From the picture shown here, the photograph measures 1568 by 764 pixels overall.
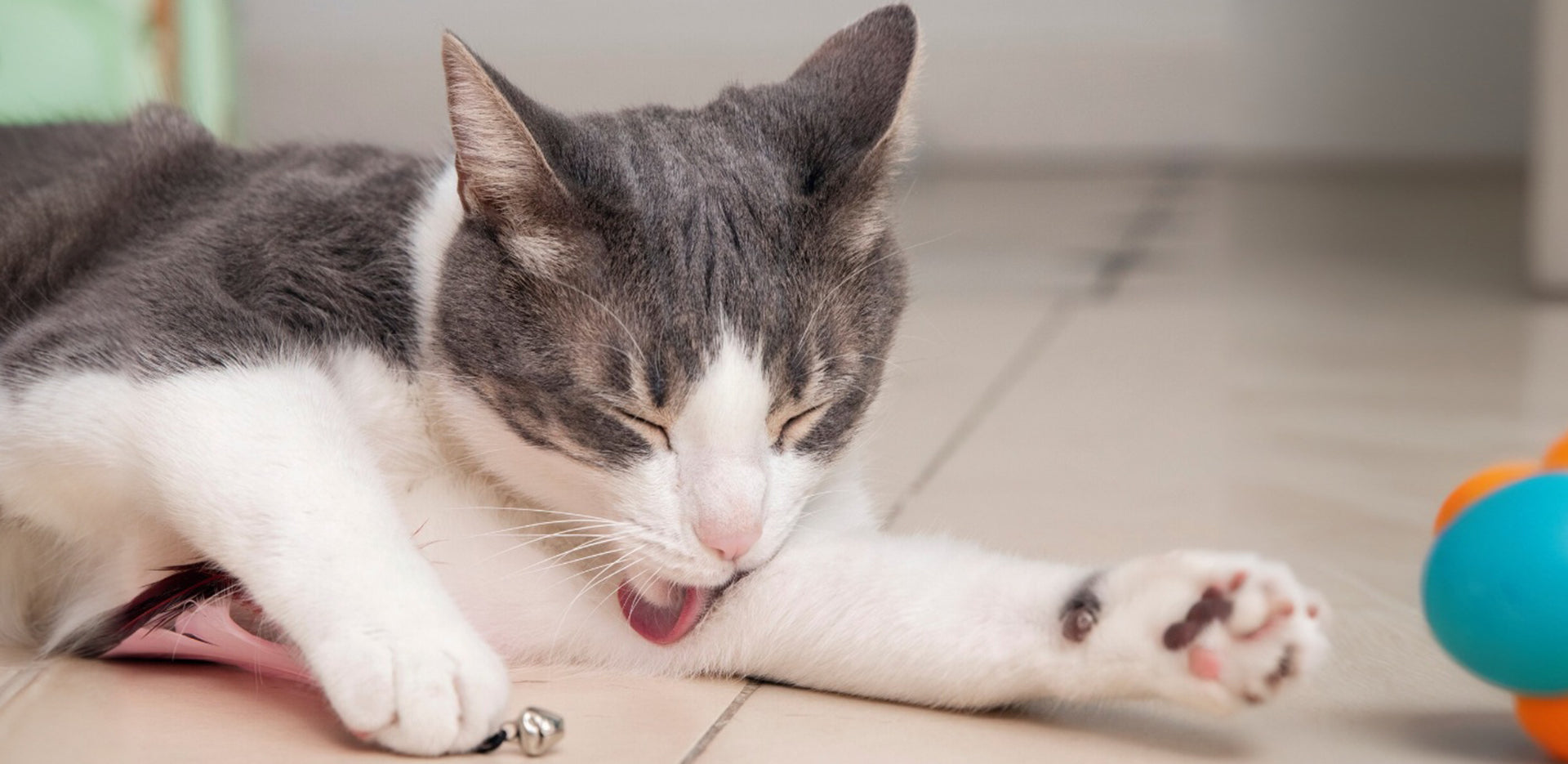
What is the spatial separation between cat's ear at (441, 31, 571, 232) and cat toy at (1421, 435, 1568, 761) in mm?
804

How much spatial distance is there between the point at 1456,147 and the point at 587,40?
3.44 m

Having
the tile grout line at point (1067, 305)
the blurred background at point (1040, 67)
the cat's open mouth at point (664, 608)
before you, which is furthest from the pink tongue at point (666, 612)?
the blurred background at point (1040, 67)

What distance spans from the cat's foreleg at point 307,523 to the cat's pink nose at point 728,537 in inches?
8.2

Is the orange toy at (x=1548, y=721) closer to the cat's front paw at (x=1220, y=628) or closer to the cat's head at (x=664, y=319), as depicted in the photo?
the cat's front paw at (x=1220, y=628)

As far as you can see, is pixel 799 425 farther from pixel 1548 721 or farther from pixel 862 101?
pixel 1548 721

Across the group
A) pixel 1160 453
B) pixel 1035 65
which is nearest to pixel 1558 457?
pixel 1160 453

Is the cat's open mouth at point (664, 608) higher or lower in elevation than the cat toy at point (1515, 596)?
lower

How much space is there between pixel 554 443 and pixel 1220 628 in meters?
0.61

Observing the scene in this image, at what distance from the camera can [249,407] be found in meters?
1.32

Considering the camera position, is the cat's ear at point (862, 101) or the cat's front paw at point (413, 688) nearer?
the cat's front paw at point (413, 688)

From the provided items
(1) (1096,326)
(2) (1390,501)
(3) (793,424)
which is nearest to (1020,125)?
(1) (1096,326)

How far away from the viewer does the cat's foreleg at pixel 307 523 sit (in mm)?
1126

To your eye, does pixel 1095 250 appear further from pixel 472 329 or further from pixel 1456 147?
pixel 472 329

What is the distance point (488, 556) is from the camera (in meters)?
1.46
